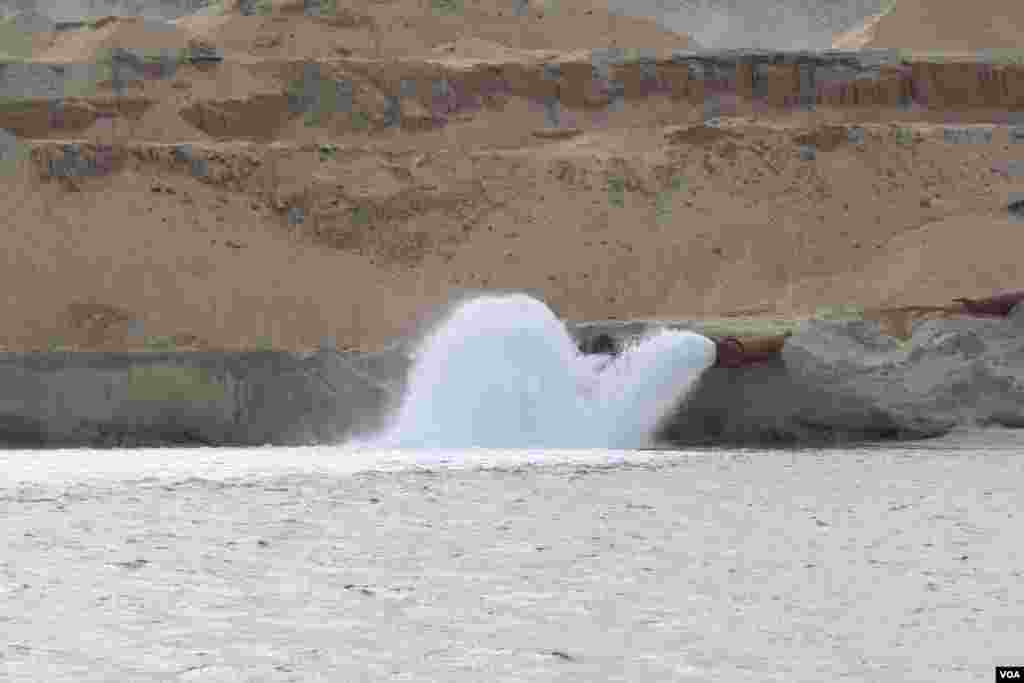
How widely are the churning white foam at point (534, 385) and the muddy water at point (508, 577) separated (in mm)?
7002

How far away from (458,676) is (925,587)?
3.97 metres

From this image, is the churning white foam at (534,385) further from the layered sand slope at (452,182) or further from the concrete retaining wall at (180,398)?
the layered sand slope at (452,182)

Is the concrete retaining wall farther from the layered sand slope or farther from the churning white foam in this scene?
the layered sand slope

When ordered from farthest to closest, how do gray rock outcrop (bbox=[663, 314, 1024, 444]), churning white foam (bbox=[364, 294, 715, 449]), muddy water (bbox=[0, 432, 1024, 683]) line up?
gray rock outcrop (bbox=[663, 314, 1024, 444])
churning white foam (bbox=[364, 294, 715, 449])
muddy water (bbox=[0, 432, 1024, 683])

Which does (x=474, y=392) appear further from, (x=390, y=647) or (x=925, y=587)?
(x=390, y=647)

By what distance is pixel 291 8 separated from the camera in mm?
59500

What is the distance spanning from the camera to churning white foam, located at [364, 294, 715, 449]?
1109 inches

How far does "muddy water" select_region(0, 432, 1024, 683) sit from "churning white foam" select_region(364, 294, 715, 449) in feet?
23.0

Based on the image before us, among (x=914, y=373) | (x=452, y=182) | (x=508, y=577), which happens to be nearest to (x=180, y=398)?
(x=914, y=373)

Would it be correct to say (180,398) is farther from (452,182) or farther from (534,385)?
(452,182)

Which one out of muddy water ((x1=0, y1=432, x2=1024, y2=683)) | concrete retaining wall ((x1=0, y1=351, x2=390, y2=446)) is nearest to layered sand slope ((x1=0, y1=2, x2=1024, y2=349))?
concrete retaining wall ((x1=0, y1=351, x2=390, y2=446))

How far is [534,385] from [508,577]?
1582cm

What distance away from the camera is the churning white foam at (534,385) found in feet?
92.4

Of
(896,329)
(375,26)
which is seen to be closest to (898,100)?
(375,26)
